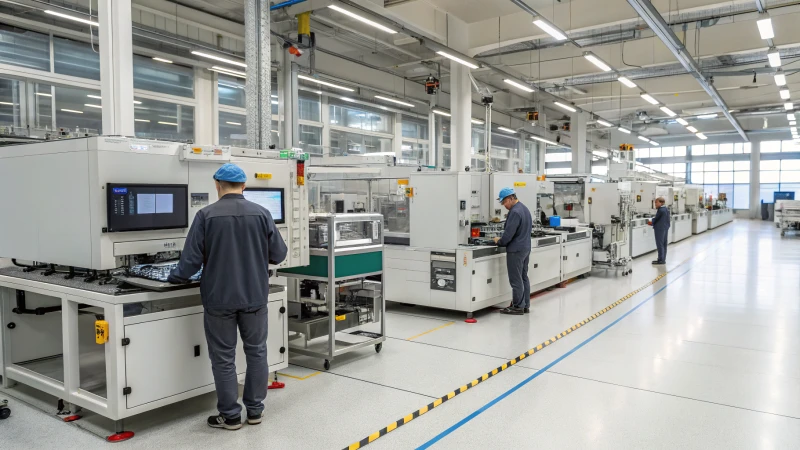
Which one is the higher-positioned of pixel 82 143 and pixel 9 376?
pixel 82 143

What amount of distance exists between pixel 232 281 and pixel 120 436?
110 cm

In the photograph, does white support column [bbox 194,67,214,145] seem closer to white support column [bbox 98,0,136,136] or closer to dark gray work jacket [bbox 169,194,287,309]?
white support column [bbox 98,0,136,136]

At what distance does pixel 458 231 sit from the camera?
6.09 metres

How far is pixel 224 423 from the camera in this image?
10.4 ft

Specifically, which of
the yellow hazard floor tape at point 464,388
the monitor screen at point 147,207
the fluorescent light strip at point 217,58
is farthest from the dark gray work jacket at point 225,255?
the fluorescent light strip at point 217,58

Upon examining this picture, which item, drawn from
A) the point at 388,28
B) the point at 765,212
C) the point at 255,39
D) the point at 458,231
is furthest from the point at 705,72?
the point at 765,212

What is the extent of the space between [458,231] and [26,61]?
21.4 ft

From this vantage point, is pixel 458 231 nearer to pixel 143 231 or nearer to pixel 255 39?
pixel 255 39

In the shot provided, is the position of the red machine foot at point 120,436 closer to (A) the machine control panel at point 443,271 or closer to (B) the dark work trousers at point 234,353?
(B) the dark work trousers at point 234,353

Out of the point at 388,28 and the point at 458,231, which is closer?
the point at 458,231

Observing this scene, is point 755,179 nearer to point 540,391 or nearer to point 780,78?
point 780,78

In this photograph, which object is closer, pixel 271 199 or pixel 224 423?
pixel 224 423

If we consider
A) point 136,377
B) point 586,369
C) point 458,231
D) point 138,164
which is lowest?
point 586,369

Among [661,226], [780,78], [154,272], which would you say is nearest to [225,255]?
[154,272]
